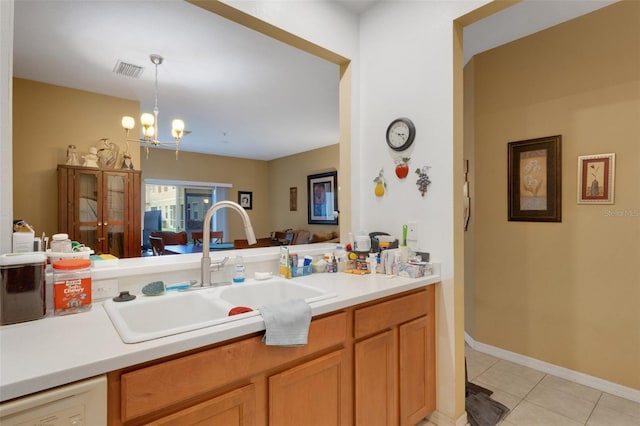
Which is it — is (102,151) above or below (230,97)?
below

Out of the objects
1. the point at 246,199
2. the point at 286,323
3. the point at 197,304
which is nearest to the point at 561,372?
the point at 286,323

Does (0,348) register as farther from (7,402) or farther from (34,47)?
(34,47)

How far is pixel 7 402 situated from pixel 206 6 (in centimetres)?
175

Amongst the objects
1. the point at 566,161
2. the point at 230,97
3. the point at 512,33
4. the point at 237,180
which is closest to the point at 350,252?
the point at 566,161

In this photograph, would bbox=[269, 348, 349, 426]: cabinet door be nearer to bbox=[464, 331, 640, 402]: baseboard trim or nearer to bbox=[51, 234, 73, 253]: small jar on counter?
bbox=[51, 234, 73, 253]: small jar on counter

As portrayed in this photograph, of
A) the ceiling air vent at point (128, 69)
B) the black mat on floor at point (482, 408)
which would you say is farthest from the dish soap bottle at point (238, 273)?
the ceiling air vent at point (128, 69)

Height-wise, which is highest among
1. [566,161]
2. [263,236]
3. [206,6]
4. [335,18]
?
[335,18]

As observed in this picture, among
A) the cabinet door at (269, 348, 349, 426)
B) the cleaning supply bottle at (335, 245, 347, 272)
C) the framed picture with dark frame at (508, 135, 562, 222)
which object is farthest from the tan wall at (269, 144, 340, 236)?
the cabinet door at (269, 348, 349, 426)

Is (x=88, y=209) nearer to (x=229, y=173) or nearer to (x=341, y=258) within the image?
(x=341, y=258)

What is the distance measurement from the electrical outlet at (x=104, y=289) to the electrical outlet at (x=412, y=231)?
1546 millimetres

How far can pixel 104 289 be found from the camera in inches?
52.5

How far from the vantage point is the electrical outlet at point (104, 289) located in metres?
1.31

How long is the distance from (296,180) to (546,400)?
563 centimetres

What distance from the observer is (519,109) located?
2607mm
